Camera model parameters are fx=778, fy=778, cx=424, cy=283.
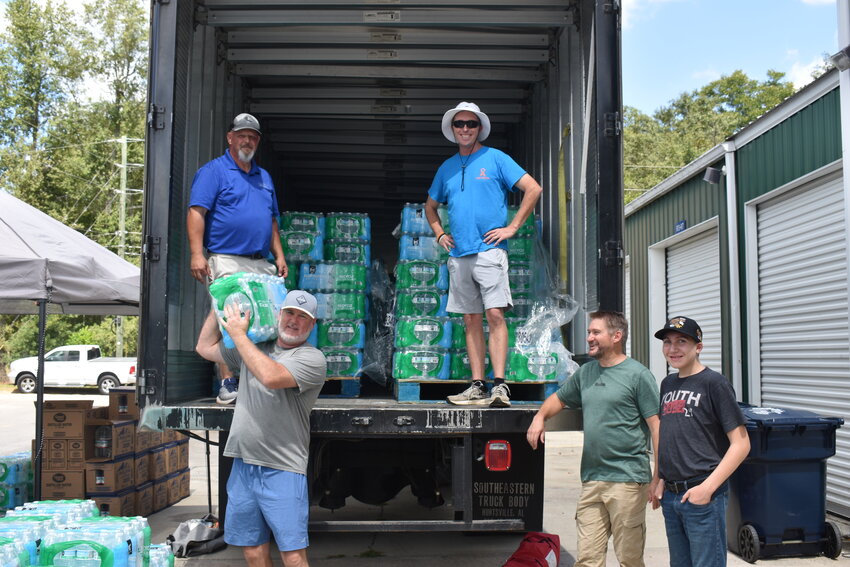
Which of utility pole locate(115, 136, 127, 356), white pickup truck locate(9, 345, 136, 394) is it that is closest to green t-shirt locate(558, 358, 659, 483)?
white pickup truck locate(9, 345, 136, 394)

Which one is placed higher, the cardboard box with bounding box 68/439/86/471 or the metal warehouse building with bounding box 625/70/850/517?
the metal warehouse building with bounding box 625/70/850/517

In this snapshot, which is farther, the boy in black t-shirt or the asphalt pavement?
the asphalt pavement

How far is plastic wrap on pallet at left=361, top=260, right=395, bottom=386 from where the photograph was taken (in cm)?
600

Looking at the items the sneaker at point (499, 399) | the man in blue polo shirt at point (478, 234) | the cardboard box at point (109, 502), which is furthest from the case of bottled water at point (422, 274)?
the cardboard box at point (109, 502)

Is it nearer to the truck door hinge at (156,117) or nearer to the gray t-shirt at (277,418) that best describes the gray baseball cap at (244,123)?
the truck door hinge at (156,117)

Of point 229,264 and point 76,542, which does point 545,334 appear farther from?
point 76,542

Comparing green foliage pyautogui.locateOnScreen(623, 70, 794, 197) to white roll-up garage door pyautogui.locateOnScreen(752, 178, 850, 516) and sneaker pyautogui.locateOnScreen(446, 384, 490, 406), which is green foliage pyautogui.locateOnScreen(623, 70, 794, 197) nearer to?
white roll-up garage door pyautogui.locateOnScreen(752, 178, 850, 516)

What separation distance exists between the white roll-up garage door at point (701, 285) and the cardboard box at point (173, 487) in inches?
273

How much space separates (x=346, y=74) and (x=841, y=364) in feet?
18.2

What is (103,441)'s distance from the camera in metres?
6.89

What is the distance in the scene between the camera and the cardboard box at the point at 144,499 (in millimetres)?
7180

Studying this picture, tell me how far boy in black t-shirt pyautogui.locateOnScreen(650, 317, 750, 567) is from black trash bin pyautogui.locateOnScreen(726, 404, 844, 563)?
238 centimetres

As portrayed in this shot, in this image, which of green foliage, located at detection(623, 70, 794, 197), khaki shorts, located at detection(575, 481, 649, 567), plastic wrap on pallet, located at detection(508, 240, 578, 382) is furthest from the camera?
green foliage, located at detection(623, 70, 794, 197)

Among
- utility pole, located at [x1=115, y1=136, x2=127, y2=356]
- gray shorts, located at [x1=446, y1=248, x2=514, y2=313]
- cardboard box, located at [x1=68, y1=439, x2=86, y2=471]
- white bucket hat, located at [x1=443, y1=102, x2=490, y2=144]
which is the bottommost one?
cardboard box, located at [x1=68, y1=439, x2=86, y2=471]
